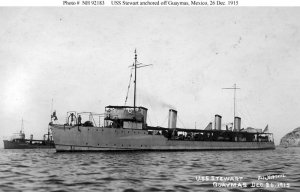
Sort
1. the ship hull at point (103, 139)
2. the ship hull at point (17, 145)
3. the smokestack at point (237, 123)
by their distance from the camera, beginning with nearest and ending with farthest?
the ship hull at point (103, 139), the smokestack at point (237, 123), the ship hull at point (17, 145)

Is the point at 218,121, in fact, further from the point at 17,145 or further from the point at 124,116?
the point at 17,145

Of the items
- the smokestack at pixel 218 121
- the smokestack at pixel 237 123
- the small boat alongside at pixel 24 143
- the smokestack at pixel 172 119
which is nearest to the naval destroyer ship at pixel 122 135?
the smokestack at pixel 172 119

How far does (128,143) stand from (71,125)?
6665 millimetres

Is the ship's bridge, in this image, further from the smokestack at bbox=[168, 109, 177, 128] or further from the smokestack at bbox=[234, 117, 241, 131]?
the smokestack at bbox=[234, 117, 241, 131]

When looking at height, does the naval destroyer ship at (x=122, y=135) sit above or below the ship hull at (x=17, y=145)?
above

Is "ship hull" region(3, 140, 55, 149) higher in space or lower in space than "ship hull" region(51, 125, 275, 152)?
lower

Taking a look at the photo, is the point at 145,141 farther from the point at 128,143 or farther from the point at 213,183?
the point at 213,183

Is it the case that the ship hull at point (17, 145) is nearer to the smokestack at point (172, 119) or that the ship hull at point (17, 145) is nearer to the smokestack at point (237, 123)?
the smokestack at point (172, 119)

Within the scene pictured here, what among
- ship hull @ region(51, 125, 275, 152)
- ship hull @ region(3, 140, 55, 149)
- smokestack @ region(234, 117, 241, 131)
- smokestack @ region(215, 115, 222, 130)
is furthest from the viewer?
ship hull @ region(3, 140, 55, 149)

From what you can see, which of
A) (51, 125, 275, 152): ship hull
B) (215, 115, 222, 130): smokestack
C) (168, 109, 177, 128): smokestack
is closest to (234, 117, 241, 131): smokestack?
(215, 115, 222, 130): smokestack

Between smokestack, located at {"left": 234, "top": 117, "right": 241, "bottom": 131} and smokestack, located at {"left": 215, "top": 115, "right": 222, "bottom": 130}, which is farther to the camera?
smokestack, located at {"left": 234, "top": 117, "right": 241, "bottom": 131}

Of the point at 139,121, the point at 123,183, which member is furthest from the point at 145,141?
the point at 123,183

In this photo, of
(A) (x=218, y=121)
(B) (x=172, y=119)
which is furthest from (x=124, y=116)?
(A) (x=218, y=121)

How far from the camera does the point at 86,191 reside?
382 inches
